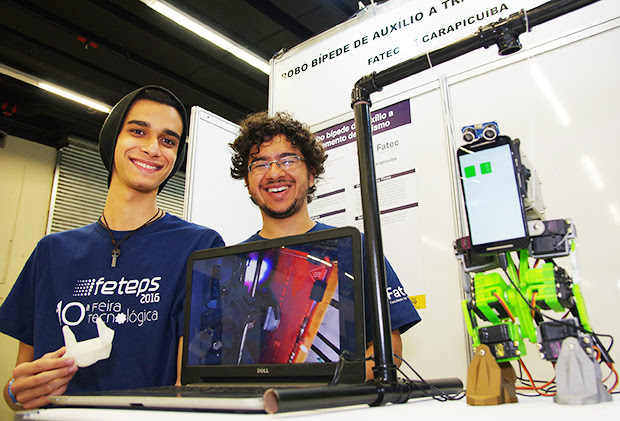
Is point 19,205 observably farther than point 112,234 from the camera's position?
Yes

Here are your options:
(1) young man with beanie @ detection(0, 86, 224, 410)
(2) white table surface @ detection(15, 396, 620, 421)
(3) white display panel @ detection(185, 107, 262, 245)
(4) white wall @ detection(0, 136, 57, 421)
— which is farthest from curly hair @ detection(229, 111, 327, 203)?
(4) white wall @ detection(0, 136, 57, 421)

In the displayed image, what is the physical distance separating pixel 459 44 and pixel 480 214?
13.7 inches

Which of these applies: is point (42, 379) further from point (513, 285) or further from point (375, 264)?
point (513, 285)

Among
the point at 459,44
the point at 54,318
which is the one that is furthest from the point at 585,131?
the point at 54,318

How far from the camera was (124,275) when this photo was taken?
121cm

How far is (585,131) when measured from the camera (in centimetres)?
148

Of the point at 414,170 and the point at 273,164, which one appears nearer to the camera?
the point at 273,164

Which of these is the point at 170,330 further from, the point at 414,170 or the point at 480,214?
the point at 414,170

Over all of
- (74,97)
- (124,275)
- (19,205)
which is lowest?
(124,275)

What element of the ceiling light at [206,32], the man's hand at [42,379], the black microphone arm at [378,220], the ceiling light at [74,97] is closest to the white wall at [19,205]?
the ceiling light at [74,97]

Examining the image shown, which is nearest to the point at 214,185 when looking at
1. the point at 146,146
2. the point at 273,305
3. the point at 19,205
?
the point at 146,146

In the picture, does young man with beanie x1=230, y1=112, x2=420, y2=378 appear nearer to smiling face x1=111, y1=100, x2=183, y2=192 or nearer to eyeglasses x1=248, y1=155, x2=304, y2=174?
eyeglasses x1=248, y1=155, x2=304, y2=174

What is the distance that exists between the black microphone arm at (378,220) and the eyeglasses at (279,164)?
59cm

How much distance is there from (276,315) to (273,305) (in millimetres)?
22
